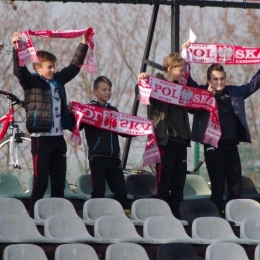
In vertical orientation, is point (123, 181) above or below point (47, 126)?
below

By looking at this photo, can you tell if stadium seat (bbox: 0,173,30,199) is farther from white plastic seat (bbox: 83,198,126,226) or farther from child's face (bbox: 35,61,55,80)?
child's face (bbox: 35,61,55,80)

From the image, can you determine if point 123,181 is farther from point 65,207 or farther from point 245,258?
point 245,258

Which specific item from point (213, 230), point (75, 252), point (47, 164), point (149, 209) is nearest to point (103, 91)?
point (47, 164)

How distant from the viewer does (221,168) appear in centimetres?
1015

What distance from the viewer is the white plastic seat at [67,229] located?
28.7 feet

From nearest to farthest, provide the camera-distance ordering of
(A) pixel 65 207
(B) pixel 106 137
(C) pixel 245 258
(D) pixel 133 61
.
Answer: (C) pixel 245 258
(A) pixel 65 207
(B) pixel 106 137
(D) pixel 133 61

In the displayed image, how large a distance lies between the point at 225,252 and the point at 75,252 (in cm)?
147

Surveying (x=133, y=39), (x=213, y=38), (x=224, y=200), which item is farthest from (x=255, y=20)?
(x=224, y=200)

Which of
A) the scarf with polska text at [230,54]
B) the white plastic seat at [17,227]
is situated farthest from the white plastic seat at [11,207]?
the scarf with polska text at [230,54]

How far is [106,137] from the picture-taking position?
10.1 m

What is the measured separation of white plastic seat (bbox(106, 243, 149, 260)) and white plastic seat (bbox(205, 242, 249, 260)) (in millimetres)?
634

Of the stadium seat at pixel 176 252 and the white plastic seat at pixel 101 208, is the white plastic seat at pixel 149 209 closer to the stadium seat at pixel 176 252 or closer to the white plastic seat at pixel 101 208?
the white plastic seat at pixel 101 208

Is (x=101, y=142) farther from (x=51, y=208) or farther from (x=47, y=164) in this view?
(x=51, y=208)

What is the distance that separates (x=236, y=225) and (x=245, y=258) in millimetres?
1104
